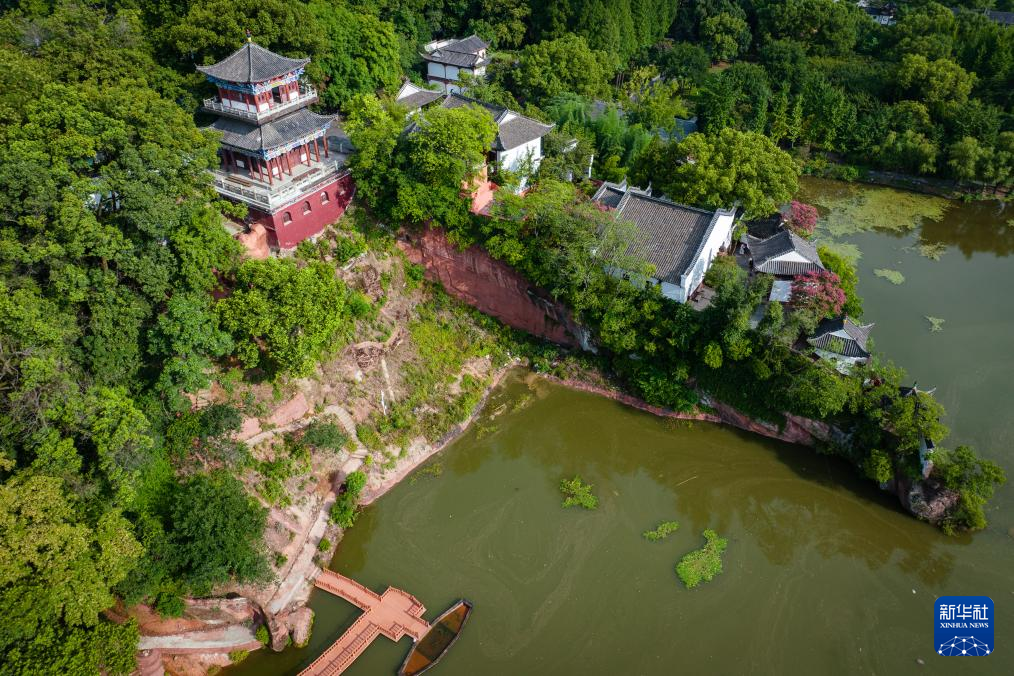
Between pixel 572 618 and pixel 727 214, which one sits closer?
pixel 572 618

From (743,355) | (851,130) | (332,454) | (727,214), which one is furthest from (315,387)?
(851,130)

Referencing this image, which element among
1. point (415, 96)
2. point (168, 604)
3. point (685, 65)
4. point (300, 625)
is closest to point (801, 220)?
point (415, 96)

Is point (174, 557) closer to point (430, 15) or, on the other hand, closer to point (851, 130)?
point (430, 15)

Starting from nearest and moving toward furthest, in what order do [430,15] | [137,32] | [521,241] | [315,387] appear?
[315,387]
[521,241]
[137,32]
[430,15]

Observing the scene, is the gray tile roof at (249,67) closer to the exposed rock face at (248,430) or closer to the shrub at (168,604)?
the exposed rock face at (248,430)

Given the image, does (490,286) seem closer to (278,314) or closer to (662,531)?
(278,314)

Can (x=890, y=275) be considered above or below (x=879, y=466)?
below
